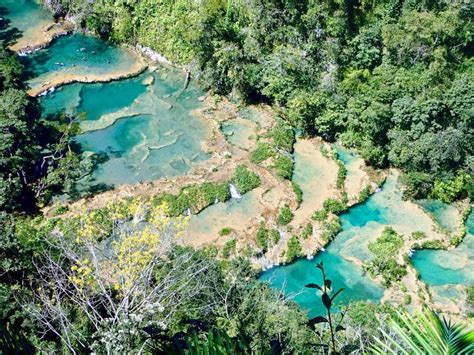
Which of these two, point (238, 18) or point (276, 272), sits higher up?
point (238, 18)

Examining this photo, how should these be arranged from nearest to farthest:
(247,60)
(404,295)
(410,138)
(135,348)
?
(135,348) → (404,295) → (410,138) → (247,60)

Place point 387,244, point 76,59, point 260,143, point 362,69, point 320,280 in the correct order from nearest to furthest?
point 320,280 < point 387,244 < point 260,143 < point 362,69 < point 76,59

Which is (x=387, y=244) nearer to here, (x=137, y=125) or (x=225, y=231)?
(x=225, y=231)

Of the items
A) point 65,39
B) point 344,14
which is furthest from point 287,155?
point 65,39

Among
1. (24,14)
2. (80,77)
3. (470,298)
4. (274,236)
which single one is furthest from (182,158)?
(24,14)

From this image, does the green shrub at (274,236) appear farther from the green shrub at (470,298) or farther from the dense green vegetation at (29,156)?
the dense green vegetation at (29,156)

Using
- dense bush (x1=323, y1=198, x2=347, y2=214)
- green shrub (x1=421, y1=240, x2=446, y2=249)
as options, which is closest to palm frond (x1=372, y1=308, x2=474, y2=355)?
green shrub (x1=421, y1=240, x2=446, y2=249)

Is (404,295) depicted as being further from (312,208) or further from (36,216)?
(36,216)
